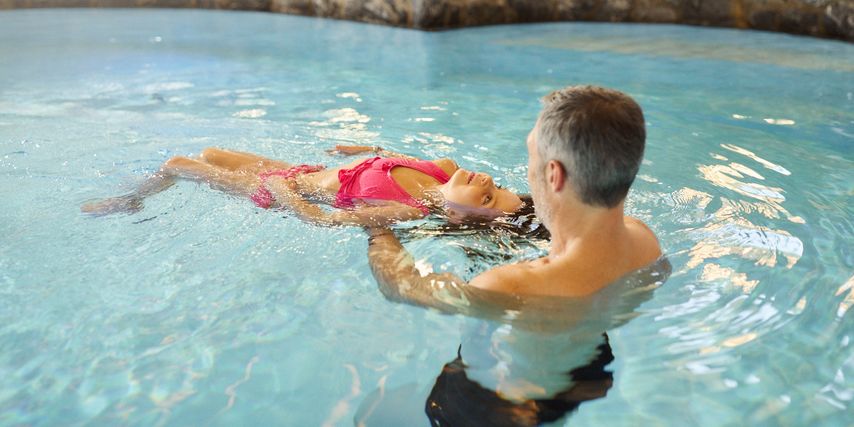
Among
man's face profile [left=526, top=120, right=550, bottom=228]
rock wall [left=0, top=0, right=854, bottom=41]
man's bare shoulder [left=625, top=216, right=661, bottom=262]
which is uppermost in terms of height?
rock wall [left=0, top=0, right=854, bottom=41]

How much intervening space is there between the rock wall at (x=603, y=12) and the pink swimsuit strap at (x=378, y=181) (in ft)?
25.3

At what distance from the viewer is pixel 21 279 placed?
291 cm

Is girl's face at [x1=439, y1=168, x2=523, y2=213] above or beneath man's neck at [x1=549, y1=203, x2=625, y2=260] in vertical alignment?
beneath

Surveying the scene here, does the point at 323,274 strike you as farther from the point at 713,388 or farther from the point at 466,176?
the point at 713,388

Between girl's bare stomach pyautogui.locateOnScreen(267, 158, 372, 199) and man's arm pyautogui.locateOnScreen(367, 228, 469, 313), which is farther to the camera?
girl's bare stomach pyautogui.locateOnScreen(267, 158, 372, 199)

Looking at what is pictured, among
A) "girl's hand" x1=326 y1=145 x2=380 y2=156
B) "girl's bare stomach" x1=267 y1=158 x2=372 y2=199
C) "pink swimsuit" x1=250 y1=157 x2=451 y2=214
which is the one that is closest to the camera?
"pink swimsuit" x1=250 y1=157 x2=451 y2=214

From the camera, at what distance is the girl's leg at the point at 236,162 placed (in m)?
4.00

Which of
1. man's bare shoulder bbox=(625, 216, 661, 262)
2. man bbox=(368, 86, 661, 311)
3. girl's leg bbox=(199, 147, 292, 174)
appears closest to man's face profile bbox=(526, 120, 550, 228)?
man bbox=(368, 86, 661, 311)

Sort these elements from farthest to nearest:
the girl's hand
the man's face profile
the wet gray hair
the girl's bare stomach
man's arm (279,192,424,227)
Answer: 1. the girl's hand
2. the girl's bare stomach
3. man's arm (279,192,424,227)
4. the man's face profile
5. the wet gray hair

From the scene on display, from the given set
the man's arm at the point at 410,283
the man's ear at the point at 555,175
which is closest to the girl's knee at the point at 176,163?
the man's arm at the point at 410,283

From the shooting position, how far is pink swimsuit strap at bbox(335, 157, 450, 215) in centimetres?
350

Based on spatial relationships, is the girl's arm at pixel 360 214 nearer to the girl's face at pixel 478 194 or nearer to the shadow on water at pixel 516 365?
the girl's face at pixel 478 194

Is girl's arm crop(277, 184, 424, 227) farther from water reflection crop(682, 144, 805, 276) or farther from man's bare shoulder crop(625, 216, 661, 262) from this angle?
water reflection crop(682, 144, 805, 276)

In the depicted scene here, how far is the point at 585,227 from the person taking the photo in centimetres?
213
